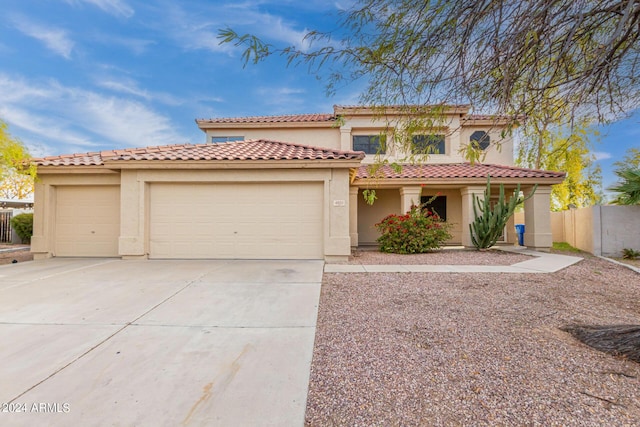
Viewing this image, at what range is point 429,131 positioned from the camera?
3930mm

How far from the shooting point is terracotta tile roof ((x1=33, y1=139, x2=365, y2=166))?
30.0ft

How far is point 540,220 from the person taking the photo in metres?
12.5

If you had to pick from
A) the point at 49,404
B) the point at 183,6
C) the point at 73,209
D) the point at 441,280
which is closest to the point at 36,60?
the point at 73,209

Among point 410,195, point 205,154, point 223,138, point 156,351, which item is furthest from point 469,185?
point 156,351

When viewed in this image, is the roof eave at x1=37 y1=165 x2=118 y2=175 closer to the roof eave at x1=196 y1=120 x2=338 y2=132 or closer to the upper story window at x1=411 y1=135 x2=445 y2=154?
the roof eave at x1=196 y1=120 x2=338 y2=132

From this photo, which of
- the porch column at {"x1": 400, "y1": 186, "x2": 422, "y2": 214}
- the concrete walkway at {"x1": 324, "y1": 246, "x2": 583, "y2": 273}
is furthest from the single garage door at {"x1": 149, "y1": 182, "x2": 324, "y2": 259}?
the porch column at {"x1": 400, "y1": 186, "x2": 422, "y2": 214}

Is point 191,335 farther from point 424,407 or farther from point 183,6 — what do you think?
point 183,6

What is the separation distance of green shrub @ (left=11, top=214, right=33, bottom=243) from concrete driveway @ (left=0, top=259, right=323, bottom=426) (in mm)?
13247

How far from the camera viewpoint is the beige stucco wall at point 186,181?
9.18 metres

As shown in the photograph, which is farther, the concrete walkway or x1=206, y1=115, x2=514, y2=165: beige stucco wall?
x1=206, y1=115, x2=514, y2=165: beige stucco wall

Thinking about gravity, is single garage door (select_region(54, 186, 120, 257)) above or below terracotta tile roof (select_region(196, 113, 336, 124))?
below

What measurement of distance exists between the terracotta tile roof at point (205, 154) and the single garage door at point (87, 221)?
98 centimetres

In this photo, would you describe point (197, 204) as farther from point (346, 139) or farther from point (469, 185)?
point (469, 185)

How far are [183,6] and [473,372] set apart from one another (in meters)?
7.92
